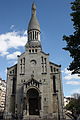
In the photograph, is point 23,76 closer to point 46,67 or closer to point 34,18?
point 46,67

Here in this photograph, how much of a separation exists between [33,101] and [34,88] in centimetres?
477

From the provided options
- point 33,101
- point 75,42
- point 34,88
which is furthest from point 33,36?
point 75,42

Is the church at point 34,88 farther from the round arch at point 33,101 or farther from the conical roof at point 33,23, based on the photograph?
the conical roof at point 33,23

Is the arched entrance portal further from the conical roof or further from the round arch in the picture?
the conical roof

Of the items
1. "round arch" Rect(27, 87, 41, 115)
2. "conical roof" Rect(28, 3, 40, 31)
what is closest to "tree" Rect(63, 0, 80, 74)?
"round arch" Rect(27, 87, 41, 115)

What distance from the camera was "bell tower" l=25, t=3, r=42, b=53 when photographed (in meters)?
52.4

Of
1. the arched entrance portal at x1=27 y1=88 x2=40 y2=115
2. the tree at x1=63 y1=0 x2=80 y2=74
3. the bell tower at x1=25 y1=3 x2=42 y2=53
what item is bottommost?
the arched entrance portal at x1=27 y1=88 x2=40 y2=115

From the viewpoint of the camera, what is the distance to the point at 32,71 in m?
48.3

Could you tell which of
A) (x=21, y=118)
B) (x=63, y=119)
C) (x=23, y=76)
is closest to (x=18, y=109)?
(x=21, y=118)

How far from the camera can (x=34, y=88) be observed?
43.8 metres

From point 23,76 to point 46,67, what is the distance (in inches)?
299

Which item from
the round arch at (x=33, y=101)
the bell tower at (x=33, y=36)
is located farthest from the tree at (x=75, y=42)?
the bell tower at (x=33, y=36)

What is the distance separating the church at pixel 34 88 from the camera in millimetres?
42906

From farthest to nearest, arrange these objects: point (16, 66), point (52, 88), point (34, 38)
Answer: point (34, 38)
point (16, 66)
point (52, 88)
